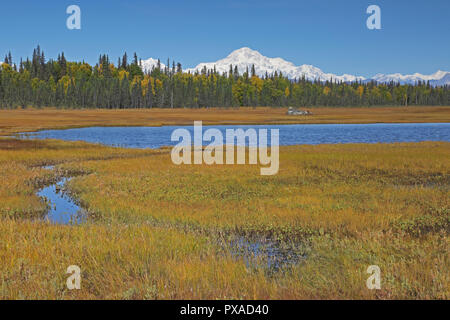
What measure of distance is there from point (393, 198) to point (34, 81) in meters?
188

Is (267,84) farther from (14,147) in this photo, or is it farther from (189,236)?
(189,236)

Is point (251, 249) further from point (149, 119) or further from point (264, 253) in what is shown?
point (149, 119)

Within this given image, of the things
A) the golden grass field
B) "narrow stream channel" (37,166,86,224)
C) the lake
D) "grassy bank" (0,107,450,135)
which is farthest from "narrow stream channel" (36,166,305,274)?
"grassy bank" (0,107,450,135)

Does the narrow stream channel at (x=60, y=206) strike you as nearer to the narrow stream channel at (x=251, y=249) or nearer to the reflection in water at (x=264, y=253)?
the narrow stream channel at (x=251, y=249)

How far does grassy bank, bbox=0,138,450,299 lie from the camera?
761cm

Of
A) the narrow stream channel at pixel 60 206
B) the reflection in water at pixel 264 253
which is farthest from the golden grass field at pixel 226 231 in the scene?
A: the narrow stream channel at pixel 60 206

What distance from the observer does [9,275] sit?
8.10m

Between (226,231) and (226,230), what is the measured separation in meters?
0.08

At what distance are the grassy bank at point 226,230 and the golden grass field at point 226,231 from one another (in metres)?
0.04

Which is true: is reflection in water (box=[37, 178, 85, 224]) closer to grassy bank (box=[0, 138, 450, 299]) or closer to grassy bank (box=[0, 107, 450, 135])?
grassy bank (box=[0, 138, 450, 299])

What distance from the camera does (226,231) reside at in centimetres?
1304

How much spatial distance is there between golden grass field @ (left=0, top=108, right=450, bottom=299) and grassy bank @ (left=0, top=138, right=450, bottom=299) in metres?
0.04

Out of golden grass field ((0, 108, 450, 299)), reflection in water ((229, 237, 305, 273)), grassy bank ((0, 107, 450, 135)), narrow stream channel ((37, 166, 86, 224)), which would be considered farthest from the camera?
grassy bank ((0, 107, 450, 135))

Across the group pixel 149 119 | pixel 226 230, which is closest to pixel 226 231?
pixel 226 230
